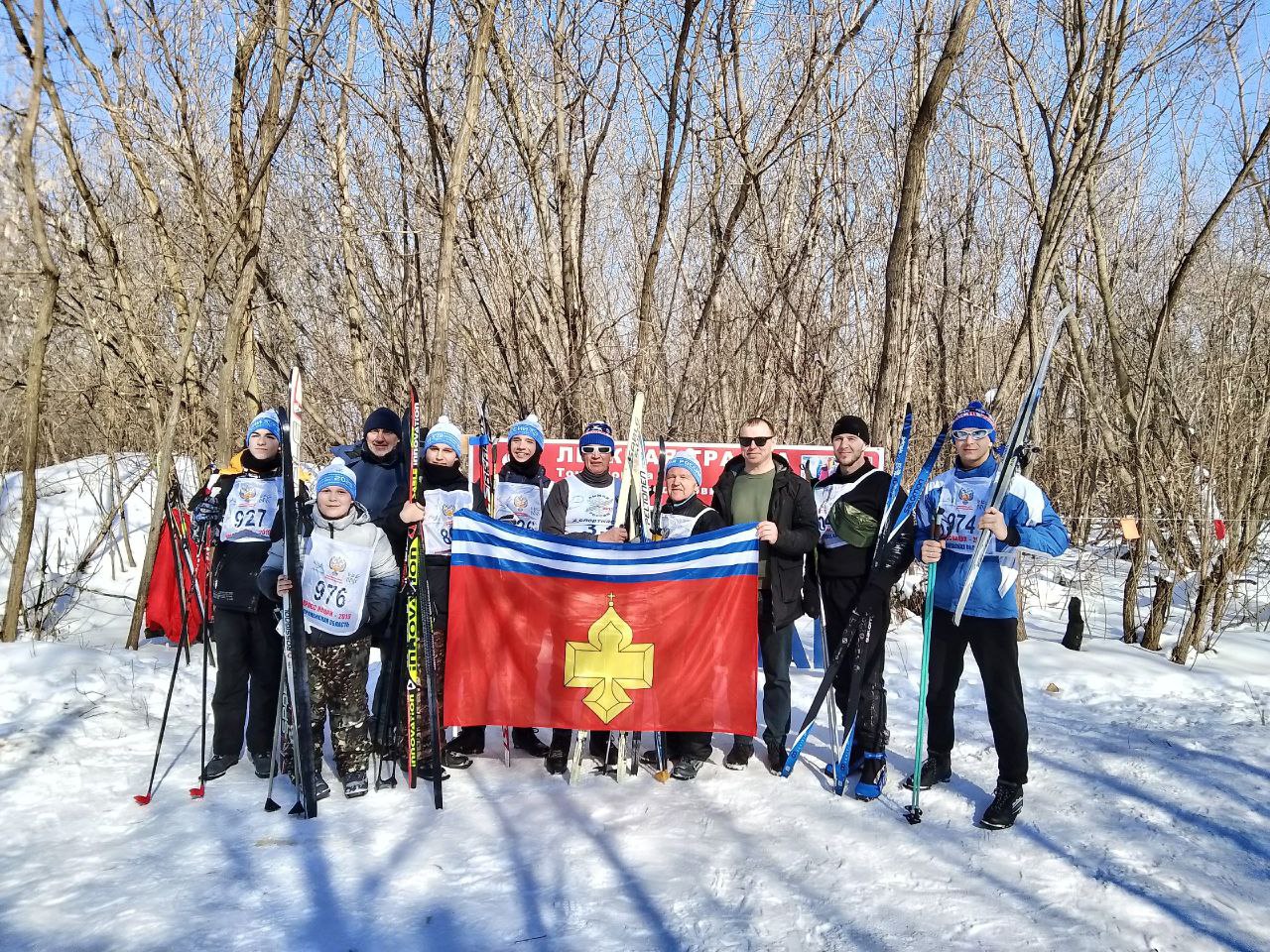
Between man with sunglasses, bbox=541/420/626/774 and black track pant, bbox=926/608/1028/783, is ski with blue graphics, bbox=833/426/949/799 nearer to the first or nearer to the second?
black track pant, bbox=926/608/1028/783

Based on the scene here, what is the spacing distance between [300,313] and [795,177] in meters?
7.89

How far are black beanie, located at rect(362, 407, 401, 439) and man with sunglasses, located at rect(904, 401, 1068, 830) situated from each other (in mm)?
2986

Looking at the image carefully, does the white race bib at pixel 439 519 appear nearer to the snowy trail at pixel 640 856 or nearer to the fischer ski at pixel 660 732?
A: the fischer ski at pixel 660 732

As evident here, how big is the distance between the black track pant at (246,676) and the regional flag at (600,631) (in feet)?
3.16

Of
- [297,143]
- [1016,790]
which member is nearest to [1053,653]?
[1016,790]

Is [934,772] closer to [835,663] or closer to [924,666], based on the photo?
[924,666]

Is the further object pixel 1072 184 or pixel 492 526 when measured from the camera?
pixel 1072 184

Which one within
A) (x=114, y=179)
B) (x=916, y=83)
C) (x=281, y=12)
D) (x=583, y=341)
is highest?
(x=916, y=83)

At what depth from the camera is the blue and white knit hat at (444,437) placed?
5082mm

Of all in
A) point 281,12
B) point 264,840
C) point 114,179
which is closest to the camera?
point 264,840

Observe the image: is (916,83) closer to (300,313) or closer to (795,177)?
(795,177)

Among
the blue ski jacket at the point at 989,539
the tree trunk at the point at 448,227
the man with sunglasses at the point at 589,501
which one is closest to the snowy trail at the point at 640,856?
the blue ski jacket at the point at 989,539

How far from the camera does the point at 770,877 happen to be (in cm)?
359

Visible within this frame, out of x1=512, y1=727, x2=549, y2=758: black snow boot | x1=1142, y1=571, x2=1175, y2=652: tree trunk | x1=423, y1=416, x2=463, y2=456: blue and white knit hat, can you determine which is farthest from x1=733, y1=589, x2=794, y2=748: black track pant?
x1=1142, y1=571, x2=1175, y2=652: tree trunk
